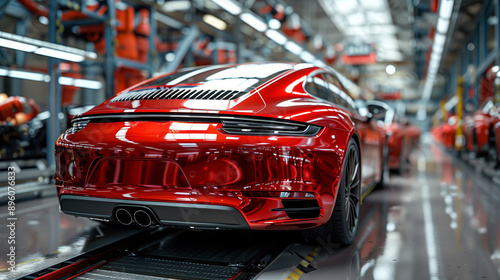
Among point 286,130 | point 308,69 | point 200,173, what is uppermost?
point 308,69

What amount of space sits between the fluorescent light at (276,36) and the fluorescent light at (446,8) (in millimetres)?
3661

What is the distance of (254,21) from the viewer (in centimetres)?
950

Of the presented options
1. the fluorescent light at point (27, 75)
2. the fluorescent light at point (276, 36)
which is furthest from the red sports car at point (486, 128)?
the fluorescent light at point (27, 75)

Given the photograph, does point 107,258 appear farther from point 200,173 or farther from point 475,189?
point 475,189

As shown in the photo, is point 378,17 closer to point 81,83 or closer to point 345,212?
point 81,83

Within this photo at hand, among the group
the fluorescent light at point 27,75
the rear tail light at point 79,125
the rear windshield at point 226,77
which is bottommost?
the rear tail light at point 79,125

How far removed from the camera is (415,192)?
19.6 ft

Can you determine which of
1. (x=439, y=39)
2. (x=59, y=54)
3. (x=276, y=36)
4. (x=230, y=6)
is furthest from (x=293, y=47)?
(x=59, y=54)

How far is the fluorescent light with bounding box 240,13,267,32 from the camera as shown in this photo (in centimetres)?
899

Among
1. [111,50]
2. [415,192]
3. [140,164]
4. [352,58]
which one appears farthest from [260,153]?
[352,58]

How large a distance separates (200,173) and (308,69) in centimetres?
131

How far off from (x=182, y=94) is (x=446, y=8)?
956 centimetres

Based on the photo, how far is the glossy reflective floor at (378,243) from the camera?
8.34ft

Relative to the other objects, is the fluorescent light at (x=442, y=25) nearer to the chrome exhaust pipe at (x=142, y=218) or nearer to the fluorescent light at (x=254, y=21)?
the fluorescent light at (x=254, y=21)
